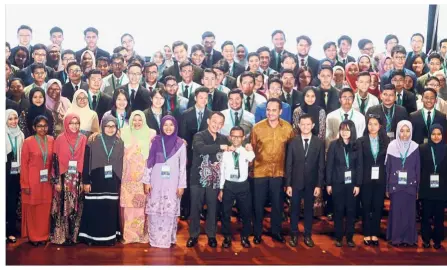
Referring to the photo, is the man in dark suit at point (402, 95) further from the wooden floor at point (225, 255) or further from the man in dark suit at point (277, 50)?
the wooden floor at point (225, 255)

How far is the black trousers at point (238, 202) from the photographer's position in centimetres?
496

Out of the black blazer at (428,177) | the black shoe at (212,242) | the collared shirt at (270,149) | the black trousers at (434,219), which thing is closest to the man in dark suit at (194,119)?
the collared shirt at (270,149)

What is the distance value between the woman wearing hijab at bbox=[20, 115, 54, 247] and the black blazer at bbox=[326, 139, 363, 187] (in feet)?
8.08

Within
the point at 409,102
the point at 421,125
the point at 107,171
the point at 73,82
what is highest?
the point at 73,82

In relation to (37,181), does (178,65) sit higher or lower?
higher

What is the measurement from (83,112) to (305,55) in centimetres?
228

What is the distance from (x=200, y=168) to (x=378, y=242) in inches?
68.4

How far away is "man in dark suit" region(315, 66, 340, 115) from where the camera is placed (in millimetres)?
5500

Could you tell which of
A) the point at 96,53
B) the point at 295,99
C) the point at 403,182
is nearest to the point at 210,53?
the point at 295,99

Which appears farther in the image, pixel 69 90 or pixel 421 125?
pixel 69 90

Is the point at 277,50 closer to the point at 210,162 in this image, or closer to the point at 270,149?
the point at 270,149

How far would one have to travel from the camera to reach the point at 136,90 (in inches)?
217

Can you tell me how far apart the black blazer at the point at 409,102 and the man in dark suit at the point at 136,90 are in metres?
2.47

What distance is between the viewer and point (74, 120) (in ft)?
16.6
